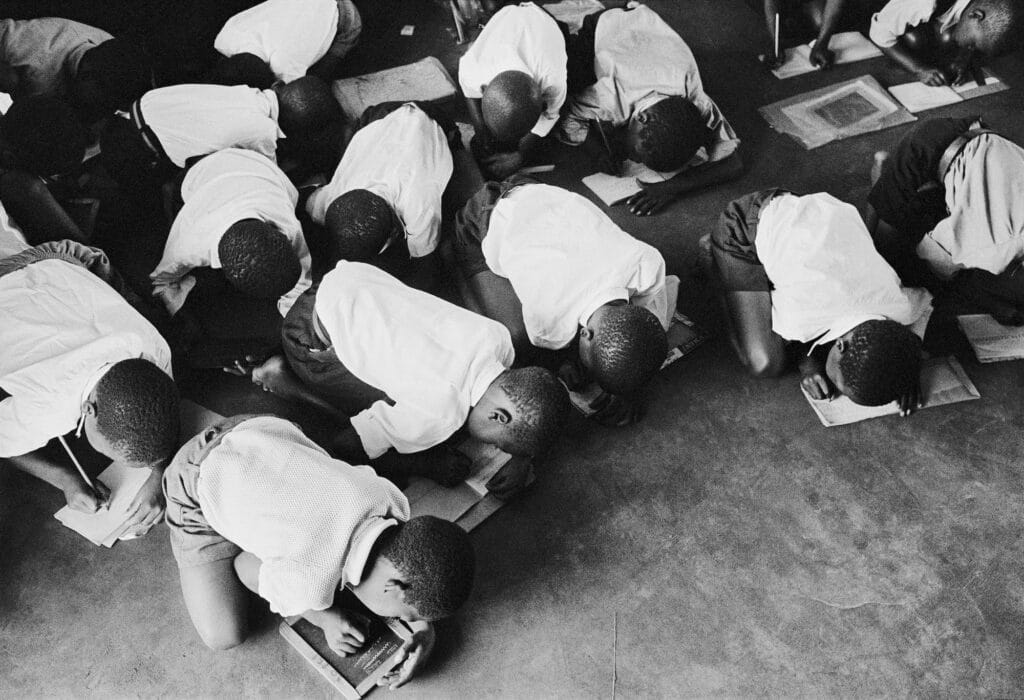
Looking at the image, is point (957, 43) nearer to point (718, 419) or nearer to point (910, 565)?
point (718, 419)

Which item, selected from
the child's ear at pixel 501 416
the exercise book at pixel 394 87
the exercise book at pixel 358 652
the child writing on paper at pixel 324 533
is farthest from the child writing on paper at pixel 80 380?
the exercise book at pixel 394 87

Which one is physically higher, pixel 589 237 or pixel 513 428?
pixel 589 237

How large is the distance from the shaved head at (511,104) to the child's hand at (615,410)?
3.65ft

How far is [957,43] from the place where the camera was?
10.9 ft

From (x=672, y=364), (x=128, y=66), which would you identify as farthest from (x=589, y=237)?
(x=128, y=66)

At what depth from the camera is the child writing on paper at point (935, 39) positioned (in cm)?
317

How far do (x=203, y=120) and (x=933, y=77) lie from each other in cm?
305

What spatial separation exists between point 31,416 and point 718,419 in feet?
6.42

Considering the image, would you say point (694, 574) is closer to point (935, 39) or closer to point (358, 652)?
point (358, 652)

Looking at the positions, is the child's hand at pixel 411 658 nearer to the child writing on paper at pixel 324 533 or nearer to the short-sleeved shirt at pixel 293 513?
the child writing on paper at pixel 324 533

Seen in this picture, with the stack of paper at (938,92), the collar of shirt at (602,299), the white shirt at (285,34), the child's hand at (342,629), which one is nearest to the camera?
the child's hand at (342,629)

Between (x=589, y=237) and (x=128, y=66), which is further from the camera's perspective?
(x=128, y=66)

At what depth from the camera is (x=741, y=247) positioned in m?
2.64

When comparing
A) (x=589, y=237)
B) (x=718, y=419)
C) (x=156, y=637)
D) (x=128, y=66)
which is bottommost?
(x=156, y=637)
